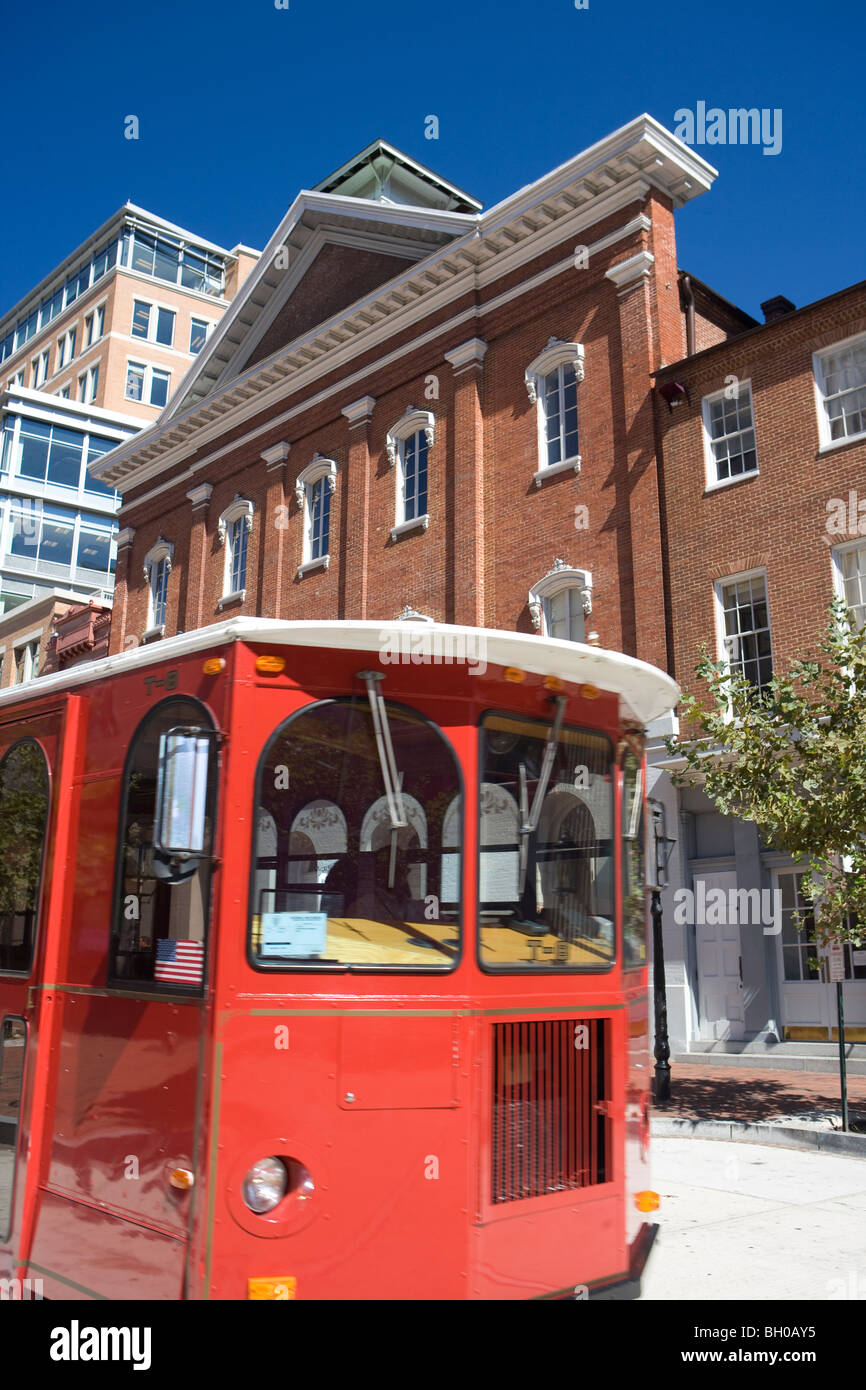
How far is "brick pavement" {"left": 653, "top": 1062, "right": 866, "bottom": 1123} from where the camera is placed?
465 inches

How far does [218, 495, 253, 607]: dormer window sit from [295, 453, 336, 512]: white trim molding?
5.60 feet

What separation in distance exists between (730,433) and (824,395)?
1.52m

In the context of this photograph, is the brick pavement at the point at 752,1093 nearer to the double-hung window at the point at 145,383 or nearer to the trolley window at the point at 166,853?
the trolley window at the point at 166,853

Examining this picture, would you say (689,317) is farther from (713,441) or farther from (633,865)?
(633,865)

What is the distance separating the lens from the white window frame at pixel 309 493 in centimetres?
2380

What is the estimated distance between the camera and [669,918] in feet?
57.4

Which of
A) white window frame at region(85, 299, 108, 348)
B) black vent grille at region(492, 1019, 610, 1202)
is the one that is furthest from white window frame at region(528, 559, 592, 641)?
white window frame at region(85, 299, 108, 348)

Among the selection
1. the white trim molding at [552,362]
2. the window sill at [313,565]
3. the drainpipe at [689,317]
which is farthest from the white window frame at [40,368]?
the drainpipe at [689,317]

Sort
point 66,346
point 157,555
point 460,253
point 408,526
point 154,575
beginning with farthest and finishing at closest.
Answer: point 66,346
point 154,575
point 157,555
point 408,526
point 460,253

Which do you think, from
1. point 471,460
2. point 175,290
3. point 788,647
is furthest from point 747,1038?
point 175,290

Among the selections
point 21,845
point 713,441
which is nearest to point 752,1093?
point 713,441

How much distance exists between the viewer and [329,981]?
4.13 m

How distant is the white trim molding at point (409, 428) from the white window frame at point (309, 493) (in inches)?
70.1

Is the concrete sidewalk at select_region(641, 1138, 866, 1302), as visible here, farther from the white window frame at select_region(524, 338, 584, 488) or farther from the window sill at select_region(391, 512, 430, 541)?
the window sill at select_region(391, 512, 430, 541)
